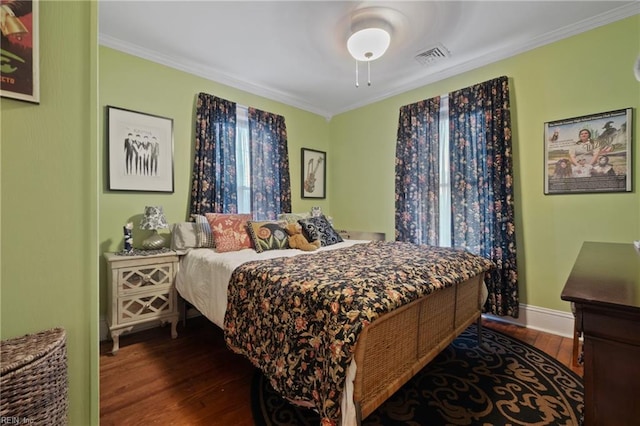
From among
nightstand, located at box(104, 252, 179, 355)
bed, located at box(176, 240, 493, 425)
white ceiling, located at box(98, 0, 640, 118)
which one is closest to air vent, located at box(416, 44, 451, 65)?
white ceiling, located at box(98, 0, 640, 118)

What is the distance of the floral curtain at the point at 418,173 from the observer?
10.4 ft

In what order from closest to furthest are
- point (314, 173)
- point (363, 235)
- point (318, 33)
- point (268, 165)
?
1. point (318, 33)
2. point (268, 165)
3. point (363, 235)
4. point (314, 173)

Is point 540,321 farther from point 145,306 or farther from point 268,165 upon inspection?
point 145,306

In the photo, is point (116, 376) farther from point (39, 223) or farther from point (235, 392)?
point (39, 223)

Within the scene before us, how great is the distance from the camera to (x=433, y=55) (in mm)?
2725

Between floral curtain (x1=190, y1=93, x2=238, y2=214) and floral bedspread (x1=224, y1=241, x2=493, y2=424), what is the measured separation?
141cm

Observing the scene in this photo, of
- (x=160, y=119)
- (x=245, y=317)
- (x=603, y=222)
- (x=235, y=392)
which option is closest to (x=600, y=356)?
(x=245, y=317)

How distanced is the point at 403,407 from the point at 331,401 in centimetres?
68

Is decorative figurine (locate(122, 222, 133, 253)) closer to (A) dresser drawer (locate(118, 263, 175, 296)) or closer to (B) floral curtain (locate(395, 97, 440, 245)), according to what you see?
(A) dresser drawer (locate(118, 263, 175, 296))

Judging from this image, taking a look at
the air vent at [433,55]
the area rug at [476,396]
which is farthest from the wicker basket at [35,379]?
the air vent at [433,55]

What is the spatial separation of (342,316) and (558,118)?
8.94 feet

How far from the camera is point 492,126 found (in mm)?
2707

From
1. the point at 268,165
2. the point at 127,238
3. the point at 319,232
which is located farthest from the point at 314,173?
the point at 127,238

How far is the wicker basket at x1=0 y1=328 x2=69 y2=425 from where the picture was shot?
736 millimetres
